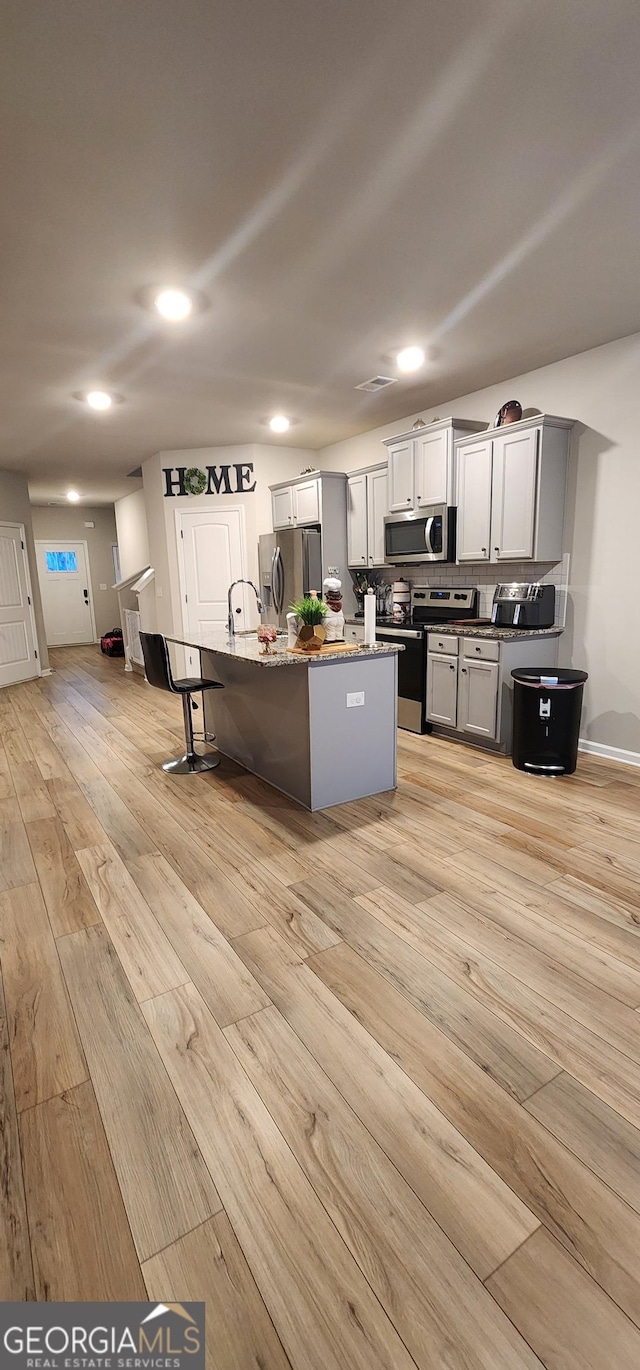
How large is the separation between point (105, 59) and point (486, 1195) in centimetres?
314

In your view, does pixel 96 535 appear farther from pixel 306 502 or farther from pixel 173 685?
pixel 173 685

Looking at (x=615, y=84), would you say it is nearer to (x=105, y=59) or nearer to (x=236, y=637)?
(x=105, y=59)

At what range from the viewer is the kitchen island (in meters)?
3.19

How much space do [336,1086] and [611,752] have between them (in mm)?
3357

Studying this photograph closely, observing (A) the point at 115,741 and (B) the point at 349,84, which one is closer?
(B) the point at 349,84

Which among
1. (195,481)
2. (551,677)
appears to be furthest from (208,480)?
(551,677)

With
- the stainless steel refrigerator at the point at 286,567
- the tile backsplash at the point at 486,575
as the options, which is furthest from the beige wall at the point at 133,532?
the tile backsplash at the point at 486,575

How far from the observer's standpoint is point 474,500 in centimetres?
448

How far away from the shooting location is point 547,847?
2826 mm

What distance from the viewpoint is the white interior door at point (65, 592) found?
11648 mm

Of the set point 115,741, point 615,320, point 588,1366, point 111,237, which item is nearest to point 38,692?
point 115,741

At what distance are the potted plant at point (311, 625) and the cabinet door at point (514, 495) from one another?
176cm

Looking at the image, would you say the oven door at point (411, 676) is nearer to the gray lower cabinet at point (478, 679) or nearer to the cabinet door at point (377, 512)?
→ the gray lower cabinet at point (478, 679)

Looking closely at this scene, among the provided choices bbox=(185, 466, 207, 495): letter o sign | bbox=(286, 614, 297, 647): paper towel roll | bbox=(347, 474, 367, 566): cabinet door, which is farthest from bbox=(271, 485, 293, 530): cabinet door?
bbox=(286, 614, 297, 647): paper towel roll
